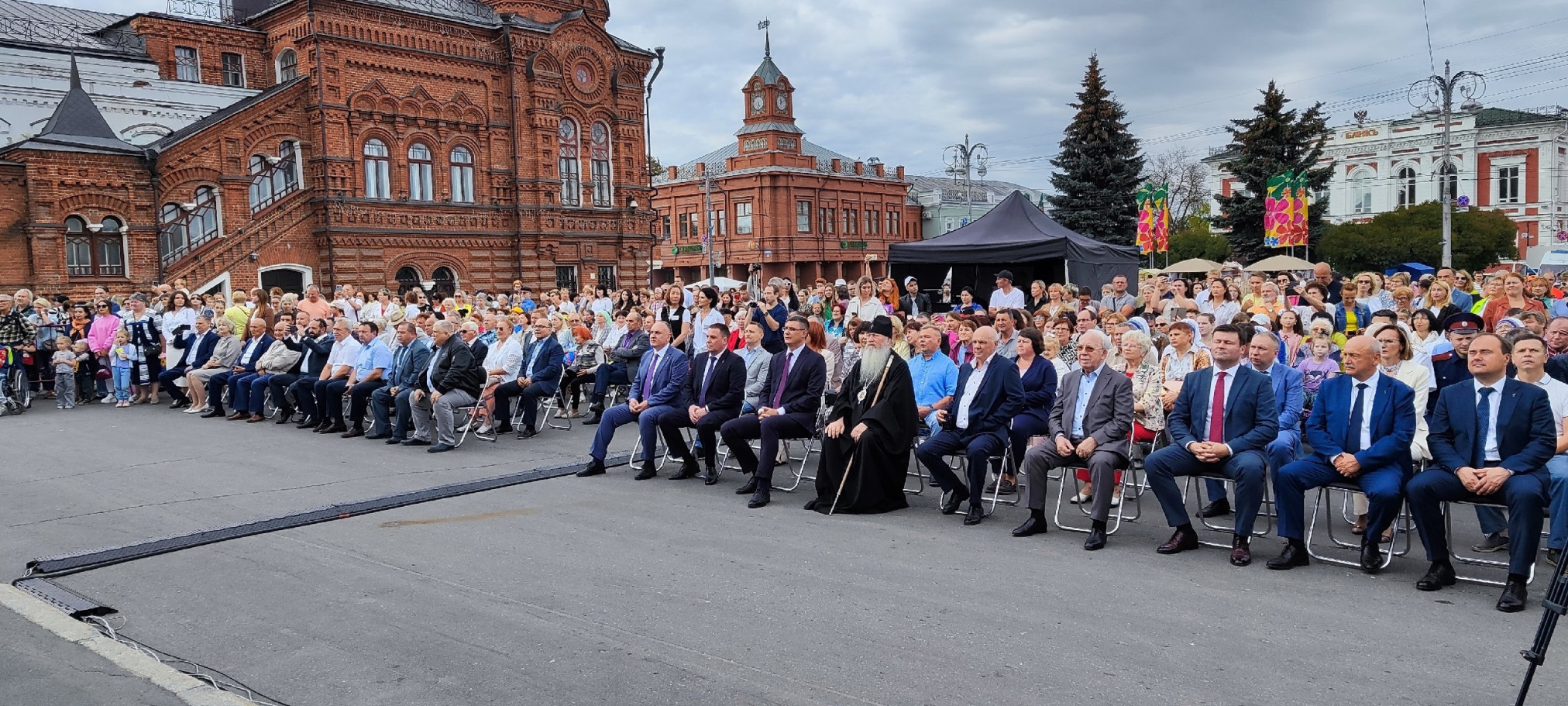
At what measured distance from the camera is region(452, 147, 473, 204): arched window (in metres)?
32.9

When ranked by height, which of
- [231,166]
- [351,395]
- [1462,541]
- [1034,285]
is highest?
[231,166]

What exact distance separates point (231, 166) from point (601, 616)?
90.5 ft

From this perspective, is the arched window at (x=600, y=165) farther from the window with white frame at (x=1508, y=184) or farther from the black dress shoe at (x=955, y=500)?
the window with white frame at (x=1508, y=184)

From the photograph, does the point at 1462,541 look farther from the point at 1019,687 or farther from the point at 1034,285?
the point at 1034,285

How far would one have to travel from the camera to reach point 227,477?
9680 mm

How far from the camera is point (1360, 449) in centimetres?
641

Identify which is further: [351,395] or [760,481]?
[351,395]

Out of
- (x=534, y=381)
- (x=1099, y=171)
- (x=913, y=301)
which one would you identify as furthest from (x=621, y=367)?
(x=1099, y=171)

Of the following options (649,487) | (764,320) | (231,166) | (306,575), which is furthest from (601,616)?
(231,166)

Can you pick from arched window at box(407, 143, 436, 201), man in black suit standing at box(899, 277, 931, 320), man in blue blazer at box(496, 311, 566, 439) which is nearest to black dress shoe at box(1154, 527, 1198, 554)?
man in blue blazer at box(496, 311, 566, 439)

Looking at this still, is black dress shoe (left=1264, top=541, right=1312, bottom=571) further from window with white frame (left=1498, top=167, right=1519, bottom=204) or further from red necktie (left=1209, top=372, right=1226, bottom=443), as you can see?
window with white frame (left=1498, top=167, right=1519, bottom=204)

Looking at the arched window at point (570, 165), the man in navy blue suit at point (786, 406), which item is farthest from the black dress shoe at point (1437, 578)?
the arched window at point (570, 165)

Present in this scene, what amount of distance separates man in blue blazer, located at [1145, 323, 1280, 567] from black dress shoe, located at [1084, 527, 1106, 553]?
0.37 metres

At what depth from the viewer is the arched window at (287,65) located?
30.3 m
